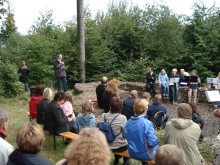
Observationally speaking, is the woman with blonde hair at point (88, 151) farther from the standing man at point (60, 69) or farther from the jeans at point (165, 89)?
the jeans at point (165, 89)

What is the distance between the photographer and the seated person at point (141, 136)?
5914mm

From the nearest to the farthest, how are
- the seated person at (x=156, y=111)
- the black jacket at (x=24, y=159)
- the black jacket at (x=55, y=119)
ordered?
1. the black jacket at (x=24, y=159)
2. the black jacket at (x=55, y=119)
3. the seated person at (x=156, y=111)

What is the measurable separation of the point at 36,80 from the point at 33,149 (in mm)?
18566

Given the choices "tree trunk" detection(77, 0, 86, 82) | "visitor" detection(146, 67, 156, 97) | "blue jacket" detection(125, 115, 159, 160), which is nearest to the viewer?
"blue jacket" detection(125, 115, 159, 160)

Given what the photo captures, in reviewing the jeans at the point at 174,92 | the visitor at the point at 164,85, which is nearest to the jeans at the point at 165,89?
the visitor at the point at 164,85

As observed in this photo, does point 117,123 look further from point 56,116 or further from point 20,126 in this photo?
point 20,126

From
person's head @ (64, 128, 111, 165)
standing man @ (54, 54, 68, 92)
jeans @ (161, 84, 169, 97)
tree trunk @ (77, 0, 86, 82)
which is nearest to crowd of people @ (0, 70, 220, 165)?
person's head @ (64, 128, 111, 165)

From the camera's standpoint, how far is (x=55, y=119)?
804cm

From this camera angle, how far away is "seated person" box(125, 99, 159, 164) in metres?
5.91

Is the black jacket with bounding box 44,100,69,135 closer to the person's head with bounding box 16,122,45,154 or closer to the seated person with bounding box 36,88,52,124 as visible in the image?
the seated person with bounding box 36,88,52,124

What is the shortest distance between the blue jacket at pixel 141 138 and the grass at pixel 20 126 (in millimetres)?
1259

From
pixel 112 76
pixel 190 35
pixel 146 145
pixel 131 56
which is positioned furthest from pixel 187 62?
pixel 146 145

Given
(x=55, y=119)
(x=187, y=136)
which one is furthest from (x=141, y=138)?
(x=55, y=119)

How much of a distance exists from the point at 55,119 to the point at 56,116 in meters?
0.09
